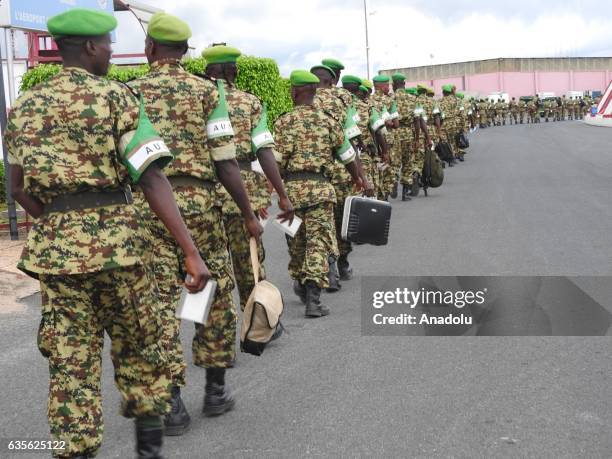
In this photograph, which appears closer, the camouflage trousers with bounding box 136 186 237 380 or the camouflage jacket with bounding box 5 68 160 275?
the camouflage jacket with bounding box 5 68 160 275

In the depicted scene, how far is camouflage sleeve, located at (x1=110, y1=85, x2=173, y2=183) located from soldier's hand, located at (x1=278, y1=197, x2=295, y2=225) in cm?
272

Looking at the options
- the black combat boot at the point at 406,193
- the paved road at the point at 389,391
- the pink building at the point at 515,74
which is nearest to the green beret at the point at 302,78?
the paved road at the point at 389,391

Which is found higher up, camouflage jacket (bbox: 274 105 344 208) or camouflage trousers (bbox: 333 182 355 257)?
camouflage jacket (bbox: 274 105 344 208)

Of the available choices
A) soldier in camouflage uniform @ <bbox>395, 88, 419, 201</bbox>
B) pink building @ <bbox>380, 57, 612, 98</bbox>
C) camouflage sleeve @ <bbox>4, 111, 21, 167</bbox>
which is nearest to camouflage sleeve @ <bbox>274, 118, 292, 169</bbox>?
camouflage sleeve @ <bbox>4, 111, 21, 167</bbox>

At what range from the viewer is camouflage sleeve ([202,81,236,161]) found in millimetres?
4441

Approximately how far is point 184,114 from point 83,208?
1.24 metres

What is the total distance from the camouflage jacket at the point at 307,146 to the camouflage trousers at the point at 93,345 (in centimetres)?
370

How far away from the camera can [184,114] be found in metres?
4.42

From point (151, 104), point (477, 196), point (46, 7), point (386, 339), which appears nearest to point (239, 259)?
point (386, 339)

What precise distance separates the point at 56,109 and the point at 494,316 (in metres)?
4.25

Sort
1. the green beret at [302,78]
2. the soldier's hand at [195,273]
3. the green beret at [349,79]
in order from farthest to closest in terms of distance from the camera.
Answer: the green beret at [349,79]
the green beret at [302,78]
the soldier's hand at [195,273]

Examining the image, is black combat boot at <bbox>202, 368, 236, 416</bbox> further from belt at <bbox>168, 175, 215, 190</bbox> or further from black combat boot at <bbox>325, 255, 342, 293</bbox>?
black combat boot at <bbox>325, 255, 342, 293</bbox>

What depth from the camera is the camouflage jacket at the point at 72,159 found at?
3250 mm

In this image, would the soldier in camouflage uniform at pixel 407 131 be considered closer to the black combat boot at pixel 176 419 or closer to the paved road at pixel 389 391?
the paved road at pixel 389 391
